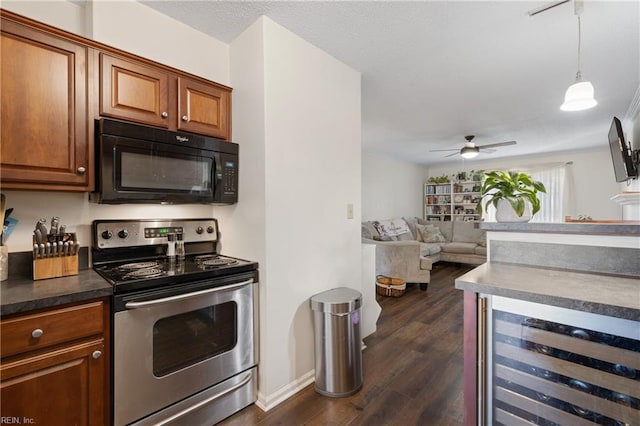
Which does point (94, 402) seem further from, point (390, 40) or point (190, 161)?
point (390, 40)

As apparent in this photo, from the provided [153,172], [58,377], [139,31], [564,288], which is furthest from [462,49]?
[58,377]

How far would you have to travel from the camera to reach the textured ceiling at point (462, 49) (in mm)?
1730

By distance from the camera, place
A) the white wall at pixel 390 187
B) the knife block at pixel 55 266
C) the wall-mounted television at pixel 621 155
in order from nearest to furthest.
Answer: the knife block at pixel 55 266
the wall-mounted television at pixel 621 155
the white wall at pixel 390 187

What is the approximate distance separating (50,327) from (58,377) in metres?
0.21

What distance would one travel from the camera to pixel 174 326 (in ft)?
4.89

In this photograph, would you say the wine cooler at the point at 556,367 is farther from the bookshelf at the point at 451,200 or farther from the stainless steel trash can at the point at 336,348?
the bookshelf at the point at 451,200

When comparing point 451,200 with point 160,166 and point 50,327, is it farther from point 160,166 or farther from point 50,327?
point 50,327

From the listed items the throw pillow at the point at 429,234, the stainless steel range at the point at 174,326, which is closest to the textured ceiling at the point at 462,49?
the stainless steel range at the point at 174,326

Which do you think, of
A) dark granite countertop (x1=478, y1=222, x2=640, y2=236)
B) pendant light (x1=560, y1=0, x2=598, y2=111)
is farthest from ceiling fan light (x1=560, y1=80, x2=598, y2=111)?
dark granite countertop (x1=478, y1=222, x2=640, y2=236)

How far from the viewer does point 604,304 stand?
0.99 m

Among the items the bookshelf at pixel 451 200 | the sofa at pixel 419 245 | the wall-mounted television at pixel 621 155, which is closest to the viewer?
the wall-mounted television at pixel 621 155

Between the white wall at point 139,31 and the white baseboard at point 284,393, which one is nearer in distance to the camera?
the white wall at point 139,31

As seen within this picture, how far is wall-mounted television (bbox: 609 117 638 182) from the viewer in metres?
2.78

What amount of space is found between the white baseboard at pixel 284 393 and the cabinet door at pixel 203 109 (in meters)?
1.70
